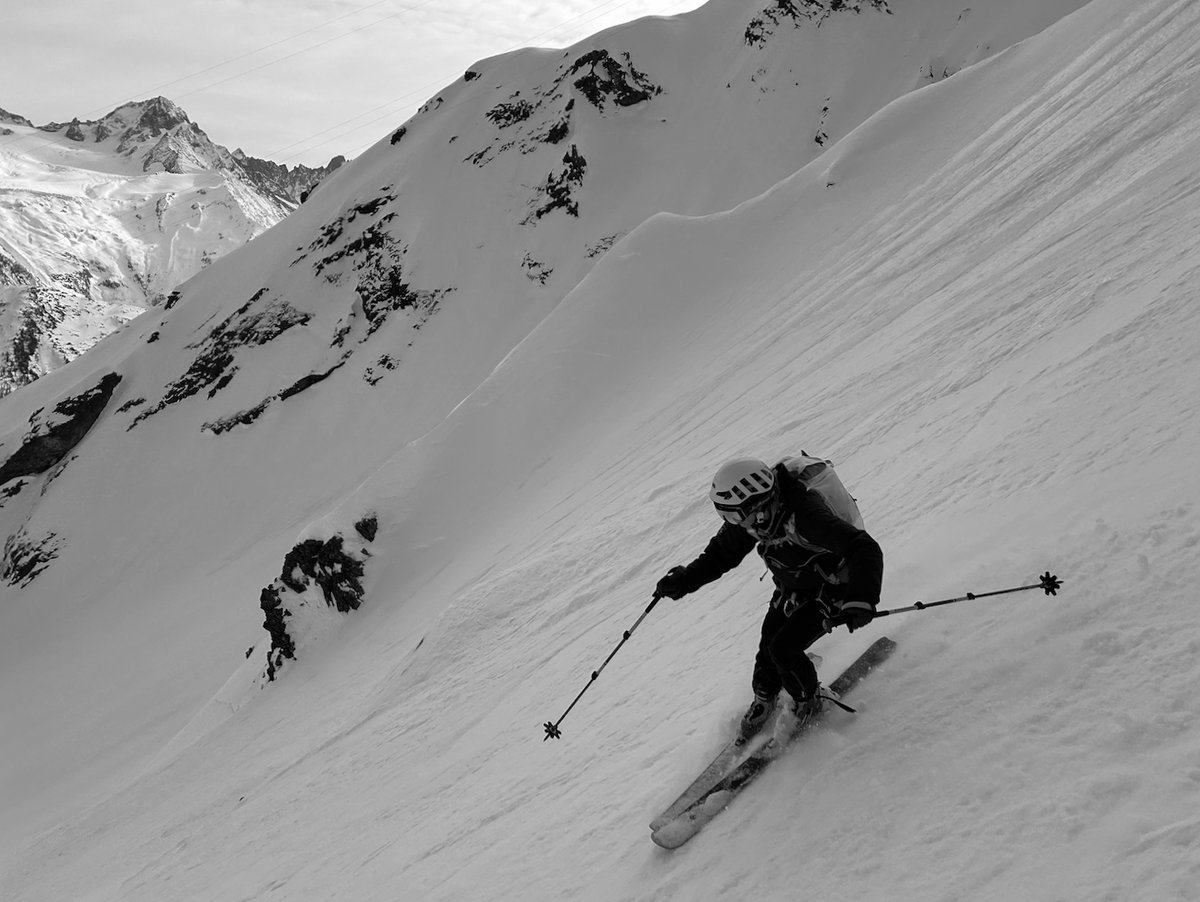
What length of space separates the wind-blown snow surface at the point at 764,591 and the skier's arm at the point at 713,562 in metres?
1.00

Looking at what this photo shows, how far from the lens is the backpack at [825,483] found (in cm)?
465

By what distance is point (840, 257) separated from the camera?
21.7m

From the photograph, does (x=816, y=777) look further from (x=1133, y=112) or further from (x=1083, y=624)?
(x=1133, y=112)

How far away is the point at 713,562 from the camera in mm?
5340

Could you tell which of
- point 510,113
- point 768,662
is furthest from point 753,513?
point 510,113

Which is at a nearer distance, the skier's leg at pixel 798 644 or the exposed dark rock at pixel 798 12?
the skier's leg at pixel 798 644

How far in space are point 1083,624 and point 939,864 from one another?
1585 millimetres

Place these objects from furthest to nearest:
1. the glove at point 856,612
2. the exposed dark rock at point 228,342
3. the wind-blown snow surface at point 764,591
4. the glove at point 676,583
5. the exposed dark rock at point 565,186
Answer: the exposed dark rock at point 228,342 < the exposed dark rock at point 565,186 < the glove at point 676,583 < the glove at point 856,612 < the wind-blown snow surface at point 764,591

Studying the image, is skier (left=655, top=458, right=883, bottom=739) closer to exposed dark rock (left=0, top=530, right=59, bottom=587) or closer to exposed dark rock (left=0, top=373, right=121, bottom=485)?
exposed dark rock (left=0, top=530, right=59, bottom=587)

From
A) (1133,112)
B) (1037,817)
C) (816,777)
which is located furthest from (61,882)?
(1133,112)

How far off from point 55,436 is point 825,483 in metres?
70.0

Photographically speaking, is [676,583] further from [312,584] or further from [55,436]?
[55,436]

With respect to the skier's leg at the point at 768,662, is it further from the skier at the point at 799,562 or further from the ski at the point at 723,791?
the ski at the point at 723,791

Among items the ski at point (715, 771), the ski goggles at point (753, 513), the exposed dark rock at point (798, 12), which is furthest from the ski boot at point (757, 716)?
the exposed dark rock at point (798, 12)
